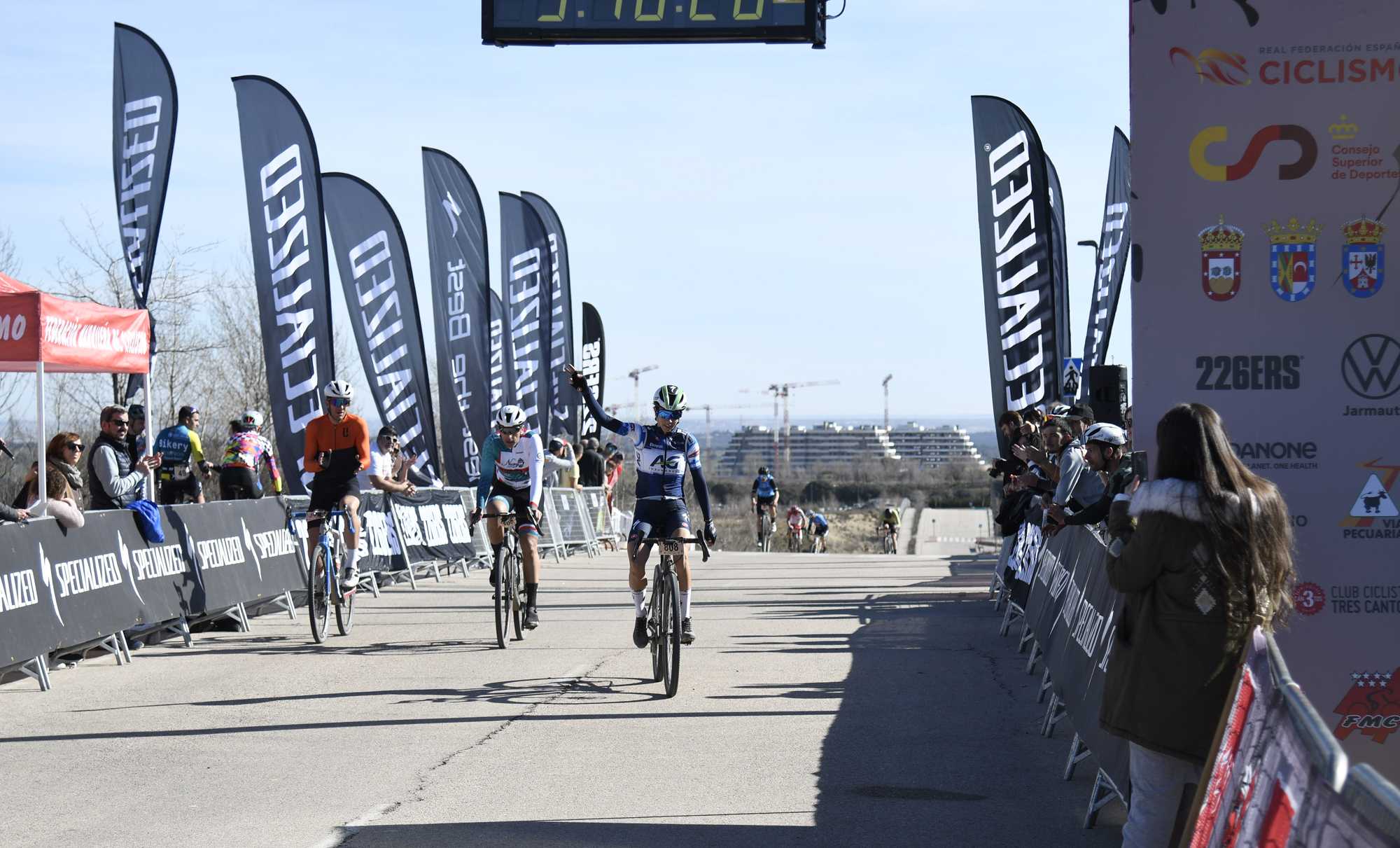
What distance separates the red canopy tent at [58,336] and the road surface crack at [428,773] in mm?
4967

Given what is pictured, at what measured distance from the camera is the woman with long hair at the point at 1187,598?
15.6 ft

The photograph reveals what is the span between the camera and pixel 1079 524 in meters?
8.74

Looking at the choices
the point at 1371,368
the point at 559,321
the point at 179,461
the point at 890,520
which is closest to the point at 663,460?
the point at 1371,368

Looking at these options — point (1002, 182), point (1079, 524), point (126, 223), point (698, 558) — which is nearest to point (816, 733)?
point (1079, 524)

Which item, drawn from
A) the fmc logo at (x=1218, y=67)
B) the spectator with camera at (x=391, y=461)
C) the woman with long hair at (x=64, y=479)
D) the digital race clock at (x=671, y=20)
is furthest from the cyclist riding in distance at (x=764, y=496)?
the fmc logo at (x=1218, y=67)

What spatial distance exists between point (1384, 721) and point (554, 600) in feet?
37.6

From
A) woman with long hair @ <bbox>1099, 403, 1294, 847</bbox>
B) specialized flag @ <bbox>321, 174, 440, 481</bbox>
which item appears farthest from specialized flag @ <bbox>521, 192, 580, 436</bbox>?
woman with long hair @ <bbox>1099, 403, 1294, 847</bbox>

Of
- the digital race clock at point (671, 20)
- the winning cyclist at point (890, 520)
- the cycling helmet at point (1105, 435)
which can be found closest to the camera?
the cycling helmet at point (1105, 435)

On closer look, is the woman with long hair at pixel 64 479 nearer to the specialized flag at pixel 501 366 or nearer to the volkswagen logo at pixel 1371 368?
the volkswagen logo at pixel 1371 368

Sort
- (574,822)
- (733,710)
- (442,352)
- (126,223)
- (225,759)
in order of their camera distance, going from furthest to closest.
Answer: (442,352) < (126,223) < (733,710) < (225,759) < (574,822)

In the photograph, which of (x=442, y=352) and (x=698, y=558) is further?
(x=698, y=558)

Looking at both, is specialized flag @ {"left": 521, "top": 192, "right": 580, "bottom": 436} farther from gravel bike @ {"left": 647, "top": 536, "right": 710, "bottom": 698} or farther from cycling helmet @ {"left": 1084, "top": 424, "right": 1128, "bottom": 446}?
cycling helmet @ {"left": 1084, "top": 424, "right": 1128, "bottom": 446}

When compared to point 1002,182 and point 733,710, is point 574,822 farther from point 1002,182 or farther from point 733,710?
point 1002,182

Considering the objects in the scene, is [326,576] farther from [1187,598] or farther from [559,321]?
[559,321]
